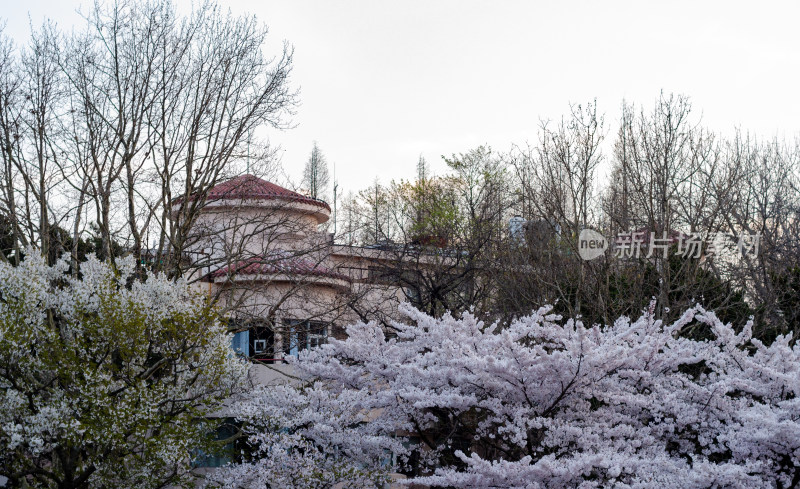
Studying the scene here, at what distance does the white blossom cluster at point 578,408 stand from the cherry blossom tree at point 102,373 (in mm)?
1236

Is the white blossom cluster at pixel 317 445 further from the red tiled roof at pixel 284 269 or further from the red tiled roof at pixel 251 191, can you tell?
the red tiled roof at pixel 284 269

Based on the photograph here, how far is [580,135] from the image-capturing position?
16.4 m

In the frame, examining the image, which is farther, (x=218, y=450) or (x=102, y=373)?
(x=218, y=450)

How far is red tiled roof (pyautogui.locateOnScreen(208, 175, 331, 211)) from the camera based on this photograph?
17.5m

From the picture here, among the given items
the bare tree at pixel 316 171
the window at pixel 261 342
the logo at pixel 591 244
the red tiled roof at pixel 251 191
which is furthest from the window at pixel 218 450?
the bare tree at pixel 316 171

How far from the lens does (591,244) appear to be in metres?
17.3

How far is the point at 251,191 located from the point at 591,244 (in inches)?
288

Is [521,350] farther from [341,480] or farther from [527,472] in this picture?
[341,480]

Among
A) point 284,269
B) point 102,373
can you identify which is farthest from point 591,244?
point 102,373

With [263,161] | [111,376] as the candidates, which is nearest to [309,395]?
[111,376]

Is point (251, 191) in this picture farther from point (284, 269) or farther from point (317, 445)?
point (317, 445)

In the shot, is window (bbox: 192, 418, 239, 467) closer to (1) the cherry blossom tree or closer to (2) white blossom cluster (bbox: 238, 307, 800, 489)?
(1) the cherry blossom tree

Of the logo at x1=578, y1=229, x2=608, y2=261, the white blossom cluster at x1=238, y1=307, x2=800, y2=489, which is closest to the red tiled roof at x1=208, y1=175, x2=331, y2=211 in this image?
the logo at x1=578, y1=229, x2=608, y2=261

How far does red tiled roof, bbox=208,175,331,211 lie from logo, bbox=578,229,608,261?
671 cm
